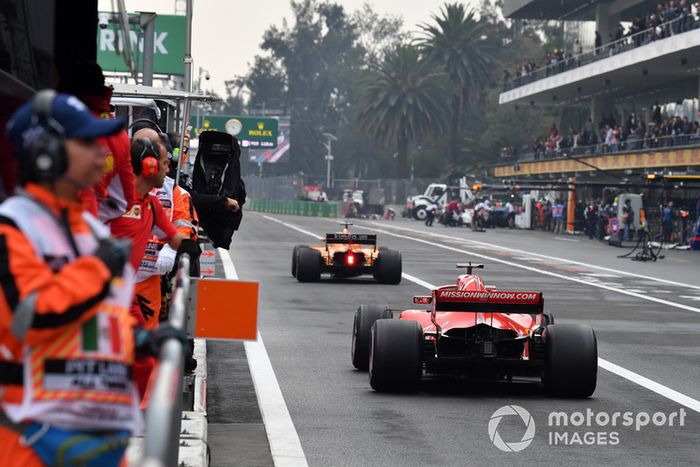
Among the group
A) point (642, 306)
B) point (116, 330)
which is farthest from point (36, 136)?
point (642, 306)

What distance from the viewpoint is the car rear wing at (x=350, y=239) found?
84.2ft

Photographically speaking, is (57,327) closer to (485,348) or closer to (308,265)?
(485,348)

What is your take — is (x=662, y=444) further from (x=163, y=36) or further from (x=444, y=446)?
(x=163, y=36)

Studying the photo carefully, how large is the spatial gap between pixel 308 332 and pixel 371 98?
90532 millimetres

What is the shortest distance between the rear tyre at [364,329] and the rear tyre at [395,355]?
817 mm

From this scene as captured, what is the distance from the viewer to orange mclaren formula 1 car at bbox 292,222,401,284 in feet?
82.7

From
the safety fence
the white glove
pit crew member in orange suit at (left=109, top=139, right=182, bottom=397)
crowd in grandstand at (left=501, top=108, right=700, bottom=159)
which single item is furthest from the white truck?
pit crew member in orange suit at (left=109, top=139, right=182, bottom=397)

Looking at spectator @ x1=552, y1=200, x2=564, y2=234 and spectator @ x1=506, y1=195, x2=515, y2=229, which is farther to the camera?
spectator @ x1=506, y1=195, x2=515, y2=229

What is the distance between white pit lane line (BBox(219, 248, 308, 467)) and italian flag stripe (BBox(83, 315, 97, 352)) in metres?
4.55

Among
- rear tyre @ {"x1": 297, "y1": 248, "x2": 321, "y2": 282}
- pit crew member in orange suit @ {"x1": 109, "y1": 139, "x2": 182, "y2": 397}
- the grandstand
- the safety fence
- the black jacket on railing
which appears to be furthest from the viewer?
the safety fence

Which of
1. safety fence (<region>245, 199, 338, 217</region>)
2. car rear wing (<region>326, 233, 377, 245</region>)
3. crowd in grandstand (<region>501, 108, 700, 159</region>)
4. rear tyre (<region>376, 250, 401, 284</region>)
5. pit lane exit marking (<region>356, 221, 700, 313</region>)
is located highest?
crowd in grandstand (<region>501, 108, 700, 159</region>)

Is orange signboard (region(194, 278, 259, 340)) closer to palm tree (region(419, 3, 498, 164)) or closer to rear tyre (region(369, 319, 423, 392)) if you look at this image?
rear tyre (region(369, 319, 423, 392))

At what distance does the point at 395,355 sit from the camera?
37.5 ft

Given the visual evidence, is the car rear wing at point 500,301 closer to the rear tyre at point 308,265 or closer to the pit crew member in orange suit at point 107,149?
the pit crew member in orange suit at point 107,149
